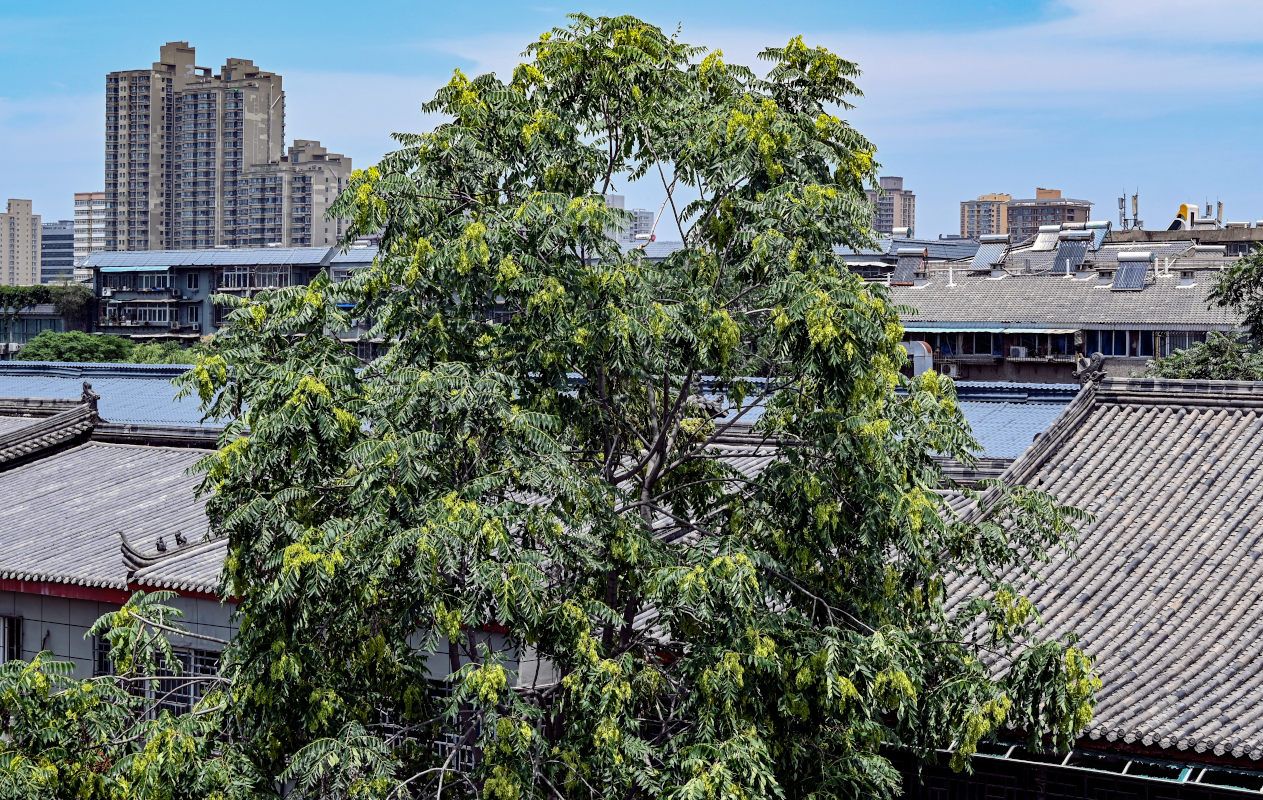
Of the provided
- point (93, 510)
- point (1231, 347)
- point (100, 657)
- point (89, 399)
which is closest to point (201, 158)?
point (1231, 347)

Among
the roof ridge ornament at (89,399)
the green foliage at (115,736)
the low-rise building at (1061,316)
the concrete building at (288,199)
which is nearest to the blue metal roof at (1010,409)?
the green foliage at (115,736)

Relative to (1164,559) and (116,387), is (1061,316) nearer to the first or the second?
(116,387)

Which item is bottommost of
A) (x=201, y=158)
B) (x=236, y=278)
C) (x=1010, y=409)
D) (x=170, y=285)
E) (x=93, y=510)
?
(x=93, y=510)

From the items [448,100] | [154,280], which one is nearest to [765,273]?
[448,100]

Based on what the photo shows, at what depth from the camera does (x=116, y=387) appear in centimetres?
3562

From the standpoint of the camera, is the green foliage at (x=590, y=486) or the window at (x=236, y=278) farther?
the window at (x=236, y=278)

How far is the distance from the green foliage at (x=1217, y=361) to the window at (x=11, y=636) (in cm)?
3006

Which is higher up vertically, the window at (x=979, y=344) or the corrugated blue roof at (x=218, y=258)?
the corrugated blue roof at (x=218, y=258)

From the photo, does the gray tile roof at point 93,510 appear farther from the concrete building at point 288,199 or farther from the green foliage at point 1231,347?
the concrete building at point 288,199

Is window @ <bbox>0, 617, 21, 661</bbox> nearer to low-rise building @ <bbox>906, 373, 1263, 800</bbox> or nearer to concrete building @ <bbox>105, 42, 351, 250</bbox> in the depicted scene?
low-rise building @ <bbox>906, 373, 1263, 800</bbox>

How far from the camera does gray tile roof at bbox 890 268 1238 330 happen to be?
5969 cm

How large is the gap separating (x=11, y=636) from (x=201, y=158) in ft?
472

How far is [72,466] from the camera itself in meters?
24.3

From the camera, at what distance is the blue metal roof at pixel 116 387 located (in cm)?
3244
